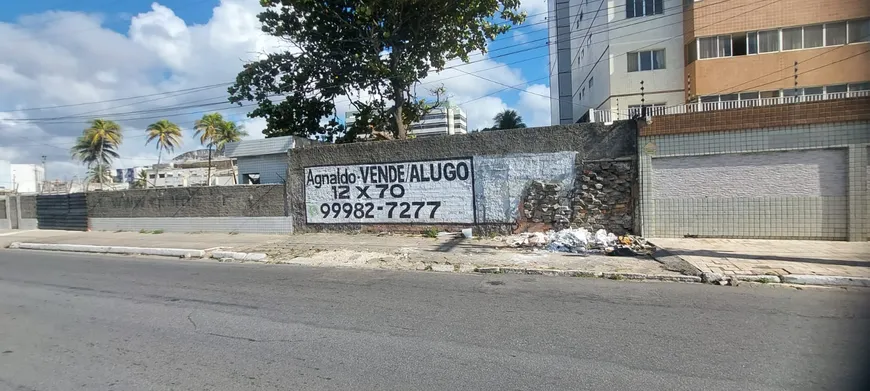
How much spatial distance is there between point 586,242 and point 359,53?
34.6ft

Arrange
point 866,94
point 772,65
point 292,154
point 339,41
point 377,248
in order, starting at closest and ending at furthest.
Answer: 1. point 866,94
2. point 377,248
3. point 292,154
4. point 339,41
5. point 772,65

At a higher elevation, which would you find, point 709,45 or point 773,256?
point 709,45

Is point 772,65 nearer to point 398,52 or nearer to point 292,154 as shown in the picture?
point 398,52

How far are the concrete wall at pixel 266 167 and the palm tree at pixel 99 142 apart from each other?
2410 centimetres

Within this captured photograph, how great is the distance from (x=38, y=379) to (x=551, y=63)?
54.3 metres

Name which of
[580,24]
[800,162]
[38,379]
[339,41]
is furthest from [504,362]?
[580,24]

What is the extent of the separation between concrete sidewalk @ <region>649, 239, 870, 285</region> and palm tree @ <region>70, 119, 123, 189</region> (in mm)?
38224

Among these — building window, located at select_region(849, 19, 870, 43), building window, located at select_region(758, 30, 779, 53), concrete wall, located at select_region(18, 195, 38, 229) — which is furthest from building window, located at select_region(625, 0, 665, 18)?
concrete wall, located at select_region(18, 195, 38, 229)

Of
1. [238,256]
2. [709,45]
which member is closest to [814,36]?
[709,45]

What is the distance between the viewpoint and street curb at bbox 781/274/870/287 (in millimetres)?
6551

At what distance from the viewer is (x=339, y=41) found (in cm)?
1594

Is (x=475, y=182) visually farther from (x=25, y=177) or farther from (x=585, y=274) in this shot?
(x=25, y=177)

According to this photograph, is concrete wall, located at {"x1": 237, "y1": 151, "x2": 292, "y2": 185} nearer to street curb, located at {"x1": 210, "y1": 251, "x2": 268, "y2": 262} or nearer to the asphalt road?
street curb, located at {"x1": 210, "y1": 251, "x2": 268, "y2": 262}

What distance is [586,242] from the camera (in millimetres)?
10047
